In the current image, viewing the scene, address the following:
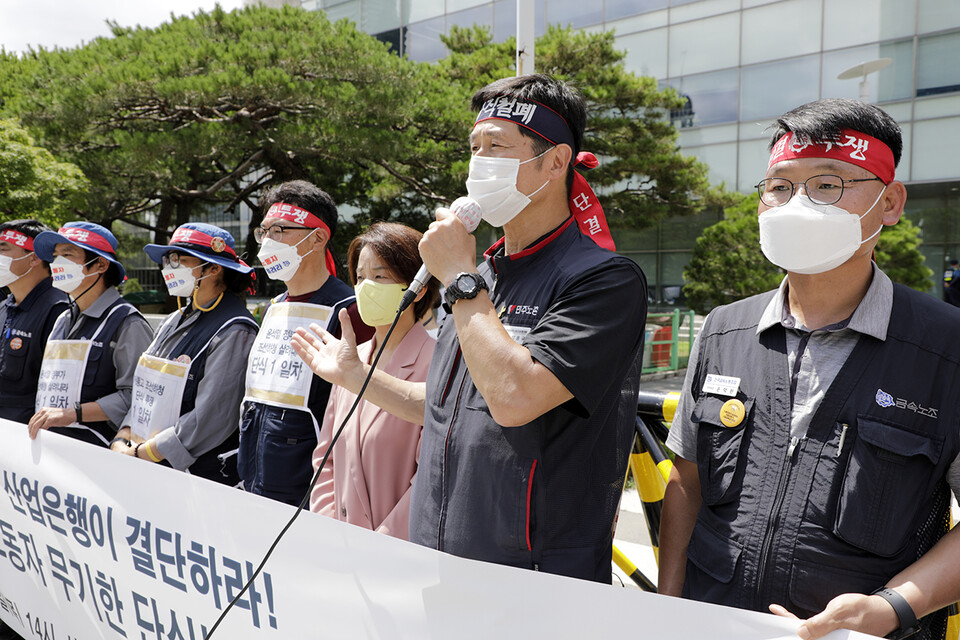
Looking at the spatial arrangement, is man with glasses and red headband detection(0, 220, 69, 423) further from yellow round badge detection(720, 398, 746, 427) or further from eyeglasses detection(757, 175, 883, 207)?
eyeglasses detection(757, 175, 883, 207)

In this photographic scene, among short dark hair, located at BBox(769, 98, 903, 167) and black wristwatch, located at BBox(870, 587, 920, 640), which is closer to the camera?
black wristwatch, located at BBox(870, 587, 920, 640)

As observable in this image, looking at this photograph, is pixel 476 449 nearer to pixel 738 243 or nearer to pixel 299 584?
pixel 299 584

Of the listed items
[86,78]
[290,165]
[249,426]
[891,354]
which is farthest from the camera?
[290,165]

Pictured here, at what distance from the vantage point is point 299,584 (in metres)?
2.07

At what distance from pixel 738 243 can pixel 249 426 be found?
12.3 m

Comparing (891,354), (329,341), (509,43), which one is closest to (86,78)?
(509,43)

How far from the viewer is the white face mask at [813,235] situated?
167cm

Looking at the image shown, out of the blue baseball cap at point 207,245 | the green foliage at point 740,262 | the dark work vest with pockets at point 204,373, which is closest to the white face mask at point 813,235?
the dark work vest with pockets at point 204,373

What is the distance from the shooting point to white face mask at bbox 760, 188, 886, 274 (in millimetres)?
1669

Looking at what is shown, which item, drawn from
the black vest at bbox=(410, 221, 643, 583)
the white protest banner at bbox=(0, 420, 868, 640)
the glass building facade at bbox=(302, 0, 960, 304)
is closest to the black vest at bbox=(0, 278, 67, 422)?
the white protest banner at bbox=(0, 420, 868, 640)

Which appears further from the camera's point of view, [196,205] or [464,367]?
[196,205]

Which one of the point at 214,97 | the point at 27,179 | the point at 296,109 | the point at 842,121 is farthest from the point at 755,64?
the point at 842,121

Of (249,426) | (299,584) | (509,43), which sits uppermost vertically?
(509,43)

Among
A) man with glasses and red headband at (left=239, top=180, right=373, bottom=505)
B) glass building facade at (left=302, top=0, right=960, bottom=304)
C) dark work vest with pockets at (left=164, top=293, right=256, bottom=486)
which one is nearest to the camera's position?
Result: man with glasses and red headband at (left=239, top=180, right=373, bottom=505)
